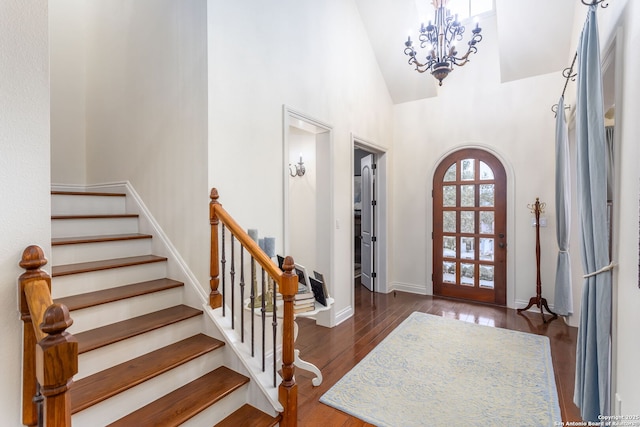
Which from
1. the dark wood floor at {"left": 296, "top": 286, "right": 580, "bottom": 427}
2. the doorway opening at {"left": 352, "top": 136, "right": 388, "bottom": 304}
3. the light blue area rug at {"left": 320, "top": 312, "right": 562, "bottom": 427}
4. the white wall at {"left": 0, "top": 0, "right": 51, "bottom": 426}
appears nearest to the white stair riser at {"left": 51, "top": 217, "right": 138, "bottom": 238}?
the white wall at {"left": 0, "top": 0, "right": 51, "bottom": 426}

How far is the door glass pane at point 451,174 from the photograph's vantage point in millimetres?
4719

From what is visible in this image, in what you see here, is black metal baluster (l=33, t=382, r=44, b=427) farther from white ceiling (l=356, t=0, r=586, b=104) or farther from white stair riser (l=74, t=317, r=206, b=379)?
white ceiling (l=356, t=0, r=586, b=104)

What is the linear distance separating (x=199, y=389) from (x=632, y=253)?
246cm

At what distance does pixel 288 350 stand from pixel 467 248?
3.66 m

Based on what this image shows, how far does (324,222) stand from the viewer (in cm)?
371

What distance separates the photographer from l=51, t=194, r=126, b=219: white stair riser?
2672 millimetres

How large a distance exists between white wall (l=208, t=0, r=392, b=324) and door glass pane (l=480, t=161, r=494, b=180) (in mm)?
1980

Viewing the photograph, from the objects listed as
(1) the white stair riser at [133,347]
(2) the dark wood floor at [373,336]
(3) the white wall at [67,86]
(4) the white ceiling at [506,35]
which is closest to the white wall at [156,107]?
(3) the white wall at [67,86]

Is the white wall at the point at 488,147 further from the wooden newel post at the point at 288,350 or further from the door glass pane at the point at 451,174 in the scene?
the wooden newel post at the point at 288,350

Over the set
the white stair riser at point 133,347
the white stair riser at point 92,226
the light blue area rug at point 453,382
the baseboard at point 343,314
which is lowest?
the light blue area rug at point 453,382

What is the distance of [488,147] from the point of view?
4.44 m

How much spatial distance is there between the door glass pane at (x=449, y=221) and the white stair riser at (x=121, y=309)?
12.6ft

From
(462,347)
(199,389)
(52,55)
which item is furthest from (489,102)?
(52,55)

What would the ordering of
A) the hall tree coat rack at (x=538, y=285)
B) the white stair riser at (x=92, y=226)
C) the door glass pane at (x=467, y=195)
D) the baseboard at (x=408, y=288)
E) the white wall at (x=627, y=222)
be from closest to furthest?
1. the white wall at (x=627, y=222)
2. the white stair riser at (x=92, y=226)
3. the hall tree coat rack at (x=538, y=285)
4. the door glass pane at (x=467, y=195)
5. the baseboard at (x=408, y=288)
